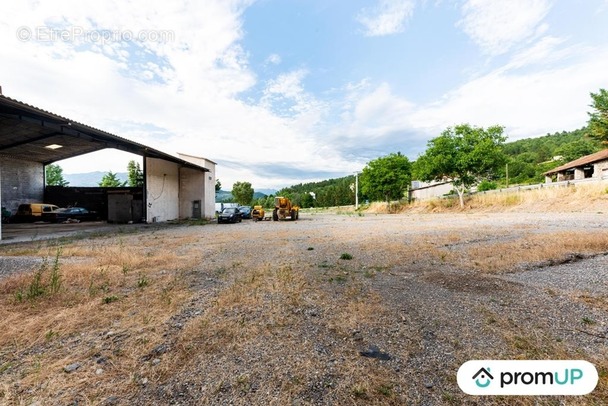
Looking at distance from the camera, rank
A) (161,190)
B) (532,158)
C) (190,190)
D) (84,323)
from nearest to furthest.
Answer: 1. (84,323)
2. (161,190)
3. (190,190)
4. (532,158)

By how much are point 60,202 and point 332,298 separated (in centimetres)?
3143

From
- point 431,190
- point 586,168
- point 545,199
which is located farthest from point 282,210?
point 586,168

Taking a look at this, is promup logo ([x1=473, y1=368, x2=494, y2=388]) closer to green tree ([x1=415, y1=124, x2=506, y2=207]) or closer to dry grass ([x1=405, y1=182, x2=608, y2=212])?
dry grass ([x1=405, y1=182, x2=608, y2=212])

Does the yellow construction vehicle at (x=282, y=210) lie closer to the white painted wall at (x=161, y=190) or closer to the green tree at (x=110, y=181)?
the white painted wall at (x=161, y=190)

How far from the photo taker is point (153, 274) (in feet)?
18.1

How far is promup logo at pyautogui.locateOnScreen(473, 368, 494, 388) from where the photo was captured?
217cm

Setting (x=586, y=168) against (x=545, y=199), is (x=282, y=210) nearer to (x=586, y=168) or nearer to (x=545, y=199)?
(x=545, y=199)

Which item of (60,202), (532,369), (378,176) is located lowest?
(532,369)

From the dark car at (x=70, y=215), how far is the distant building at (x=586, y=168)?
147ft

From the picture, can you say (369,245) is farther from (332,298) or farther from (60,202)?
(60,202)

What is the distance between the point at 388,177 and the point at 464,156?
10957 millimetres

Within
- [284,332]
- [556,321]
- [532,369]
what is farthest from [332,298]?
[556,321]

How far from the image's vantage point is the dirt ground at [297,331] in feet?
6.90

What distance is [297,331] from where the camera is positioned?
304 centimetres
